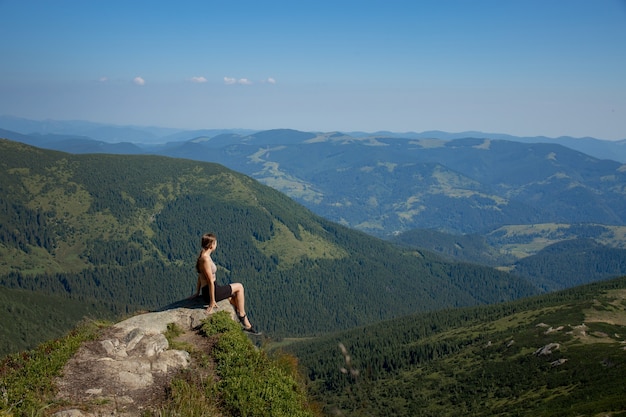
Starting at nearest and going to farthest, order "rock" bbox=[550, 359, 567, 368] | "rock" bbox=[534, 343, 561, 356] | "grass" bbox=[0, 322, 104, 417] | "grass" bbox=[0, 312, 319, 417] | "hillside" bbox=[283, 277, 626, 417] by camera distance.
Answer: "grass" bbox=[0, 322, 104, 417] → "grass" bbox=[0, 312, 319, 417] → "hillside" bbox=[283, 277, 626, 417] → "rock" bbox=[550, 359, 567, 368] → "rock" bbox=[534, 343, 561, 356]

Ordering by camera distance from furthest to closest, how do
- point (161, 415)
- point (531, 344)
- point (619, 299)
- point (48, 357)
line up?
point (619, 299), point (531, 344), point (48, 357), point (161, 415)

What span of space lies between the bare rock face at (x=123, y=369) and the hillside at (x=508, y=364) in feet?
193

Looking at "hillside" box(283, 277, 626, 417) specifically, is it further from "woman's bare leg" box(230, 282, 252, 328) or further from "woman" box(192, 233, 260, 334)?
"woman" box(192, 233, 260, 334)

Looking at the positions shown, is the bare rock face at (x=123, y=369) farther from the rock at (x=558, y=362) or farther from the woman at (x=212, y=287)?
the rock at (x=558, y=362)

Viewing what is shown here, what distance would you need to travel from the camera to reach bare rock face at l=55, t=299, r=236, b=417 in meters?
14.0

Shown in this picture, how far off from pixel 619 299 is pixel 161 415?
203 m

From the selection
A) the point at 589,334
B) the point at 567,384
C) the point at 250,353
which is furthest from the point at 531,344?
the point at 250,353

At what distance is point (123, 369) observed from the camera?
1612cm

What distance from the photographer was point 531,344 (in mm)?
142375

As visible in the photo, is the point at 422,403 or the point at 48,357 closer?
the point at 48,357

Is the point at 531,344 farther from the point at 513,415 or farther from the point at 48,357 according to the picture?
the point at 48,357

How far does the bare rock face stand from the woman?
172 cm

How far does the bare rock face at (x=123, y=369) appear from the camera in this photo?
1400 cm

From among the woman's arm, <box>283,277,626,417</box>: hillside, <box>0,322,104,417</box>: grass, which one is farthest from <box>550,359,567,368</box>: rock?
<box>0,322,104,417</box>: grass
